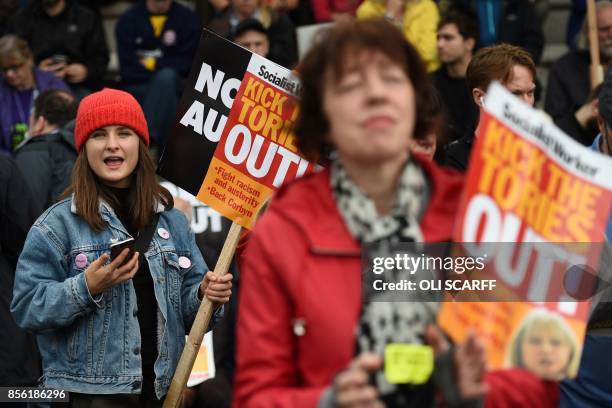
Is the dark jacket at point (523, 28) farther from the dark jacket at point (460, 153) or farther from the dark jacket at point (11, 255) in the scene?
the dark jacket at point (11, 255)

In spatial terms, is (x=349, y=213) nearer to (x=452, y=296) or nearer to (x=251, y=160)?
(x=452, y=296)

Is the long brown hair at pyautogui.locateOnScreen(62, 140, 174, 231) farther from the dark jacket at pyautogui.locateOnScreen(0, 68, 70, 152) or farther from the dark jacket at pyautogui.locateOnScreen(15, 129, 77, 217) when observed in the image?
the dark jacket at pyautogui.locateOnScreen(0, 68, 70, 152)

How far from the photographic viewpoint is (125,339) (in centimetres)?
501

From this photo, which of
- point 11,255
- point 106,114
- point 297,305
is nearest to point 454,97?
point 11,255

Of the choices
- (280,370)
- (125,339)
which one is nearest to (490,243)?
(280,370)

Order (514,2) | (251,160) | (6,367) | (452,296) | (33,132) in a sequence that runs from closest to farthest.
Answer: (452,296) → (251,160) → (6,367) → (33,132) → (514,2)

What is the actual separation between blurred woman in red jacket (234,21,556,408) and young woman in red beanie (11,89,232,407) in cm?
190

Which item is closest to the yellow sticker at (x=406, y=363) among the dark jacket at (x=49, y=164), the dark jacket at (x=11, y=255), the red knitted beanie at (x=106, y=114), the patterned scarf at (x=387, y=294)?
the patterned scarf at (x=387, y=294)

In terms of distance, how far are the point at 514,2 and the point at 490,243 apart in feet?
27.0

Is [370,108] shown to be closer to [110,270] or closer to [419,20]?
[110,270]

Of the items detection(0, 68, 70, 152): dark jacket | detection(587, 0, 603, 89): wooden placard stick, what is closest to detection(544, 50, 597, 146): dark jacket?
detection(587, 0, 603, 89): wooden placard stick

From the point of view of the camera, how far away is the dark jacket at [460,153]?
585 cm

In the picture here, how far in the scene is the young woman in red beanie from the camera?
4953mm

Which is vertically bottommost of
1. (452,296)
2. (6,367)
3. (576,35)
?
(6,367)
